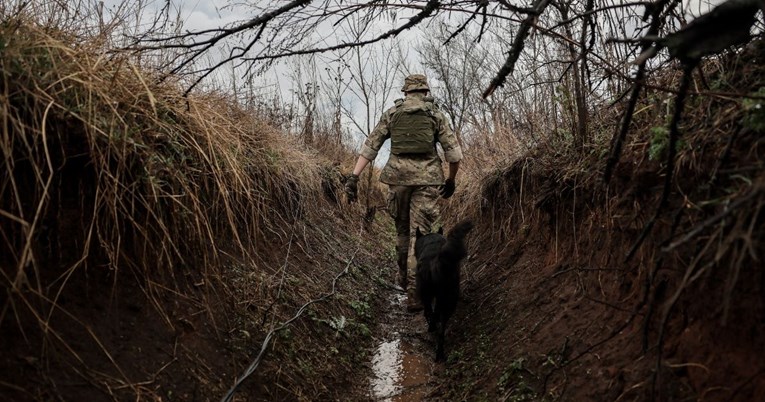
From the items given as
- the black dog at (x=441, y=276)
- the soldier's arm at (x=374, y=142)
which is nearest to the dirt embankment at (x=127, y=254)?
the black dog at (x=441, y=276)

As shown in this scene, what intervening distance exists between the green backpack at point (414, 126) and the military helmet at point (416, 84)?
13 cm

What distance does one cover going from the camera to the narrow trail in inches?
136

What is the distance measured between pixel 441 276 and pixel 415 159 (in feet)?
5.88

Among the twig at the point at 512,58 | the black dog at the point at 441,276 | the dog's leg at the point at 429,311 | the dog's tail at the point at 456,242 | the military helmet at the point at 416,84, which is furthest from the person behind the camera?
the military helmet at the point at 416,84

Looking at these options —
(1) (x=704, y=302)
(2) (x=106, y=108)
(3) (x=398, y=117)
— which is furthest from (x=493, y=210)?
(2) (x=106, y=108)

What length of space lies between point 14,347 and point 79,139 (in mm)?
970

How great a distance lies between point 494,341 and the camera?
3531mm

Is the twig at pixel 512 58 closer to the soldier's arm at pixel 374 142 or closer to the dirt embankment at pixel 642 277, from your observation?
the dirt embankment at pixel 642 277

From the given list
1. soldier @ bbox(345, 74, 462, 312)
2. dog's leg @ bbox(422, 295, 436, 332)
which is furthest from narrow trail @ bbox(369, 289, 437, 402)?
soldier @ bbox(345, 74, 462, 312)

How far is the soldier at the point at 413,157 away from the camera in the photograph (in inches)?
200

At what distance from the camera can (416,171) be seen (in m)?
5.11

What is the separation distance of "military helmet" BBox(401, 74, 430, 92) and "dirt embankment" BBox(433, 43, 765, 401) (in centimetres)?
152

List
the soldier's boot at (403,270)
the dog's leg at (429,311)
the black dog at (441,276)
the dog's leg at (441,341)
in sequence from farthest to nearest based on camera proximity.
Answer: the soldier's boot at (403,270)
the dog's leg at (429,311)
the dog's leg at (441,341)
the black dog at (441,276)

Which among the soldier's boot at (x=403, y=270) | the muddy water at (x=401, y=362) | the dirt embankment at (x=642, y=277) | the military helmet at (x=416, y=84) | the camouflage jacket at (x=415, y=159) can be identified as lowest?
the muddy water at (x=401, y=362)
